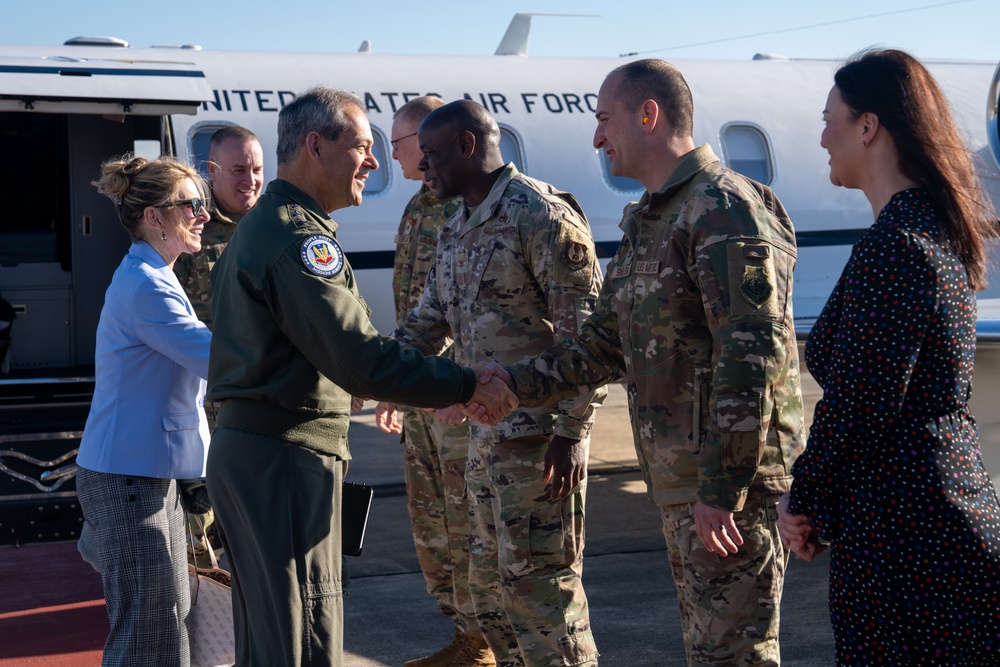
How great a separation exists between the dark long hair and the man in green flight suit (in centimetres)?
136

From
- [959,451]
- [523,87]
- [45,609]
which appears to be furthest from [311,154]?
[523,87]

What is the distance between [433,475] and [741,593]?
2307mm

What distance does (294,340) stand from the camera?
3.00 meters

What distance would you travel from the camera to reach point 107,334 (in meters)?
3.71

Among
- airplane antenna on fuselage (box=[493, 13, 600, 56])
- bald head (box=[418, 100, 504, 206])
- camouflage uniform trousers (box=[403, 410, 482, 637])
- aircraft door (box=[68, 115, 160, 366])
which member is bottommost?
camouflage uniform trousers (box=[403, 410, 482, 637])

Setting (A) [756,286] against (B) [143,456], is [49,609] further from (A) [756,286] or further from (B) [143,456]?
(A) [756,286]

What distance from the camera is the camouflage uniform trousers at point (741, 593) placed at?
3.11m

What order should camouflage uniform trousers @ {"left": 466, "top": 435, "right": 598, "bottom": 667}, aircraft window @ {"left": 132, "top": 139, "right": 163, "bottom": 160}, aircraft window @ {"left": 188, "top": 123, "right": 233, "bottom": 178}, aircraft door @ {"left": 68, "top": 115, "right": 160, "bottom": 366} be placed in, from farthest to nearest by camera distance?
aircraft window @ {"left": 188, "top": 123, "right": 233, "bottom": 178}, aircraft door @ {"left": 68, "top": 115, "right": 160, "bottom": 366}, aircraft window @ {"left": 132, "top": 139, "right": 163, "bottom": 160}, camouflage uniform trousers @ {"left": 466, "top": 435, "right": 598, "bottom": 667}

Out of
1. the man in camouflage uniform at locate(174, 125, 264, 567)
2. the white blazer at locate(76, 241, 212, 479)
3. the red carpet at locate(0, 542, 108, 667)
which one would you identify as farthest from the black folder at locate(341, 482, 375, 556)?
the man in camouflage uniform at locate(174, 125, 264, 567)

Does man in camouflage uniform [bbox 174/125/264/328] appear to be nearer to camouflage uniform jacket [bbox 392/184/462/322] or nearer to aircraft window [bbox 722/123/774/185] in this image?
camouflage uniform jacket [bbox 392/184/462/322]

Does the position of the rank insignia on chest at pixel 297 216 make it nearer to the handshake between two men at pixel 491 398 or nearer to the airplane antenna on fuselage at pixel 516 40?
the handshake between two men at pixel 491 398

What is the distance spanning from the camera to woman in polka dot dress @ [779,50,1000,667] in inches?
92.7

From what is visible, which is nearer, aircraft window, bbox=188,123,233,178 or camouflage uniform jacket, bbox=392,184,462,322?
camouflage uniform jacket, bbox=392,184,462,322

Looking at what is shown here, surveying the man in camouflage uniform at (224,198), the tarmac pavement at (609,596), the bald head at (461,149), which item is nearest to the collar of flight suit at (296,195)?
the bald head at (461,149)
